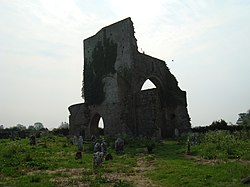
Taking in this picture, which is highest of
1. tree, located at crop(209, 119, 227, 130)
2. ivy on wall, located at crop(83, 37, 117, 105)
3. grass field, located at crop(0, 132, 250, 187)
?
ivy on wall, located at crop(83, 37, 117, 105)

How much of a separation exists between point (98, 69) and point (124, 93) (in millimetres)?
A: 4440

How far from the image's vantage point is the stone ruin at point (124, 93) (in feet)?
91.5

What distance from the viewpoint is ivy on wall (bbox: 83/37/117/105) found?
30406 millimetres

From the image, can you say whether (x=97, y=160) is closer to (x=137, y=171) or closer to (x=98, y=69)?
(x=137, y=171)

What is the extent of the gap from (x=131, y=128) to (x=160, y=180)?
1827 centimetres

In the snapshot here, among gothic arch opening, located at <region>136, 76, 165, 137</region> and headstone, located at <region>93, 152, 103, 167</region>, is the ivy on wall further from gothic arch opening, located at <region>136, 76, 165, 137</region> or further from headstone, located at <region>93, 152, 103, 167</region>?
headstone, located at <region>93, 152, 103, 167</region>

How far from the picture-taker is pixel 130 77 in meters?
28.9

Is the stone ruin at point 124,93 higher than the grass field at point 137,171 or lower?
higher

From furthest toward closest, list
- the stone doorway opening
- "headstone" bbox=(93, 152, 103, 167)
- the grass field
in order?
the stone doorway opening, "headstone" bbox=(93, 152, 103, 167), the grass field

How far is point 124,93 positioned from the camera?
28.9 m

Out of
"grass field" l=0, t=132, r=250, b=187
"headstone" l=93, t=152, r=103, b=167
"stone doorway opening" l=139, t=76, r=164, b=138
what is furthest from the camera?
"stone doorway opening" l=139, t=76, r=164, b=138

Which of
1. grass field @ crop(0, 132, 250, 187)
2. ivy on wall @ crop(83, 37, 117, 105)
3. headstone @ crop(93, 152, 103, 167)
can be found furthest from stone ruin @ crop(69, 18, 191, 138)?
headstone @ crop(93, 152, 103, 167)

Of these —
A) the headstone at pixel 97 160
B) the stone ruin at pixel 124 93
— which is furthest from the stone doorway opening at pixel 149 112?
the headstone at pixel 97 160

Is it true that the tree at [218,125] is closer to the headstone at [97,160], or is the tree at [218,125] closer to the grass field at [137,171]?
the grass field at [137,171]
